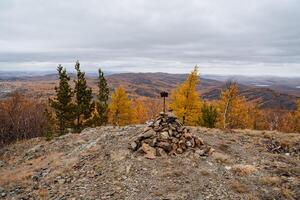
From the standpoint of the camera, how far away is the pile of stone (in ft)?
74.4

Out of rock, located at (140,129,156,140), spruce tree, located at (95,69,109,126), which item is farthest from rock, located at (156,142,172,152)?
spruce tree, located at (95,69,109,126)

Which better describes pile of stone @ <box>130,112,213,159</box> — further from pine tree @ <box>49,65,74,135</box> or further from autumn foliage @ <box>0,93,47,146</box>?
autumn foliage @ <box>0,93,47,146</box>

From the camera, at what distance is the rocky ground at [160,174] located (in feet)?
58.3

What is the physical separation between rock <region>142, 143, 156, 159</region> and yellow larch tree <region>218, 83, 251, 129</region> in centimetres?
2890

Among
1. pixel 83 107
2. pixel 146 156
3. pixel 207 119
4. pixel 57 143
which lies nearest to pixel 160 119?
pixel 146 156

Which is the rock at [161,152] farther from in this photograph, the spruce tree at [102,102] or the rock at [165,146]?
the spruce tree at [102,102]

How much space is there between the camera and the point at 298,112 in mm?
57281

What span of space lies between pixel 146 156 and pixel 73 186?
5.69 meters

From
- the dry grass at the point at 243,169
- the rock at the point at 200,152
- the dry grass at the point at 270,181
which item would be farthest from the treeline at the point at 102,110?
the dry grass at the point at 270,181

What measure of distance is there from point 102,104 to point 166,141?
94.0ft

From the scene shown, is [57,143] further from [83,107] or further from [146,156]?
[146,156]

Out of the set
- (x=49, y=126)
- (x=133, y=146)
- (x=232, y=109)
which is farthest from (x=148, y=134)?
(x=232, y=109)

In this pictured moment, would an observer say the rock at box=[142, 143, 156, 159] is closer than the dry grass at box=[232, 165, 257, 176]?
No

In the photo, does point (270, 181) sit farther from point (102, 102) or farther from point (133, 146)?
point (102, 102)
